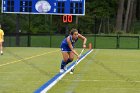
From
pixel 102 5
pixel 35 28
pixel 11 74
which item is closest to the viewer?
pixel 11 74

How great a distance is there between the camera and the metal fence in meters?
49.6

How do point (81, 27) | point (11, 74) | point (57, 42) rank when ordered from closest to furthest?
point (11, 74) < point (57, 42) < point (81, 27)

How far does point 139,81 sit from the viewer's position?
47.4 ft

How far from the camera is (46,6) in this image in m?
43.2

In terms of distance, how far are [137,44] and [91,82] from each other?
37970 millimetres

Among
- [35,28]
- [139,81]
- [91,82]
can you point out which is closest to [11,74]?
[91,82]

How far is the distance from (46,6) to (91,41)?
10.2 metres

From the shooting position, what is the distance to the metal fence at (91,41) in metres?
49.6

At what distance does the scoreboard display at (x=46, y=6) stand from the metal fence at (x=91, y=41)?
6.18m

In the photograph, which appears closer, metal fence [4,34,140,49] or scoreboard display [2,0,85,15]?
scoreboard display [2,0,85,15]

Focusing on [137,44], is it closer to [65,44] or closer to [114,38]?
[114,38]

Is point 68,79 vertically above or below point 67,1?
below

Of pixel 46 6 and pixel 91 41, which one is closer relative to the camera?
pixel 46 6

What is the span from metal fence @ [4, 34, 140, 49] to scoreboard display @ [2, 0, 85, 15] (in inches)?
243
